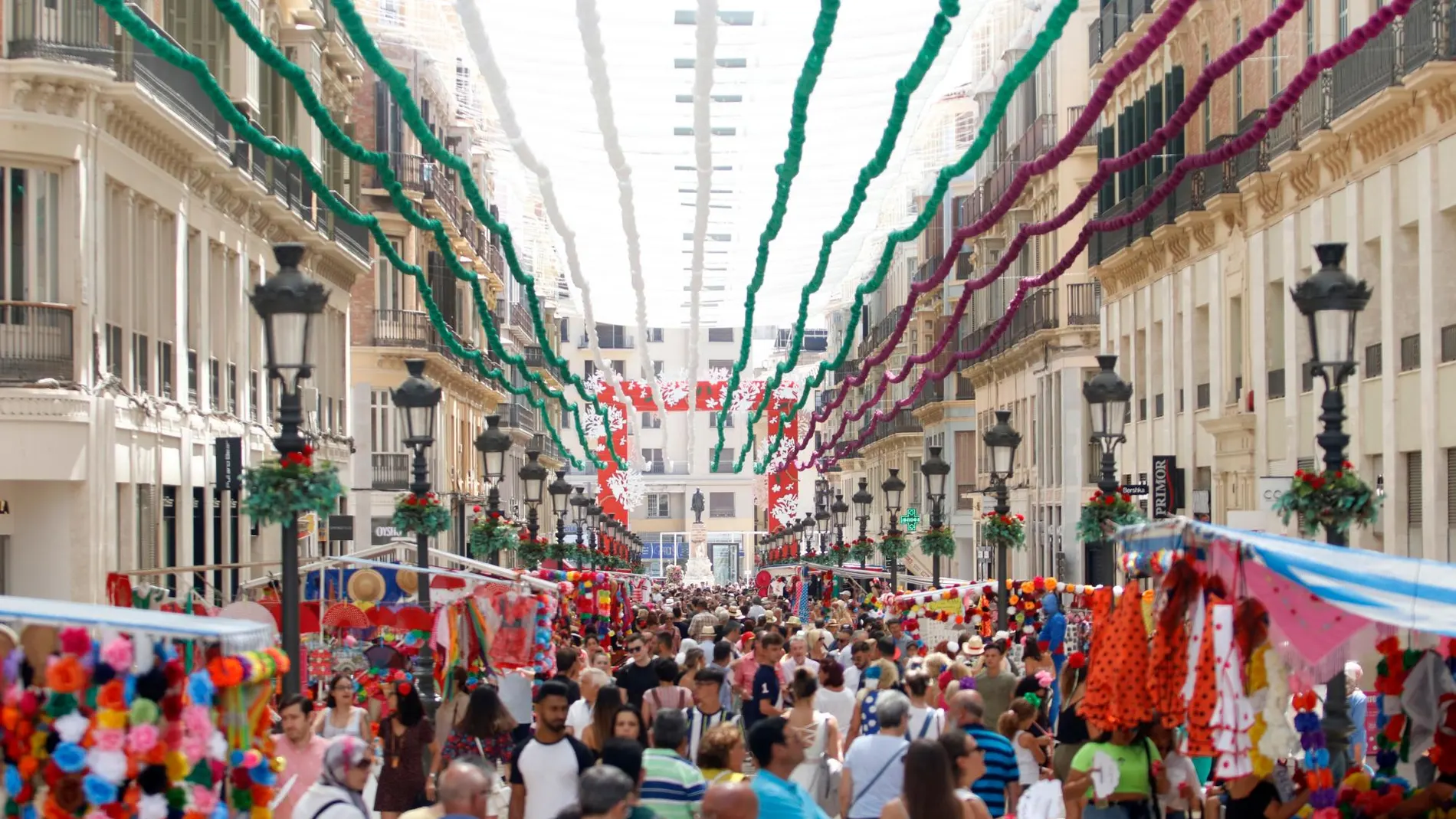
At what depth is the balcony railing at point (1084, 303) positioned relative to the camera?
159ft

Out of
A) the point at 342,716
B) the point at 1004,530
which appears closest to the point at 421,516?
the point at 342,716

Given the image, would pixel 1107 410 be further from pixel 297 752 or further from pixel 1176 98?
pixel 1176 98

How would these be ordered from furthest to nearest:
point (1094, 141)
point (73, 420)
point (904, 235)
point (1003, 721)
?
point (1094, 141), point (904, 235), point (73, 420), point (1003, 721)

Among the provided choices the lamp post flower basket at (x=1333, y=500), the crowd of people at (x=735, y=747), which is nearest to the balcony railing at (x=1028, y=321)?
the crowd of people at (x=735, y=747)

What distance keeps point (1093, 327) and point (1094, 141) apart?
4119 millimetres

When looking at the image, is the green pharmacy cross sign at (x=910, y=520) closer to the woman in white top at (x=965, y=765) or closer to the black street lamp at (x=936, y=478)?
the black street lamp at (x=936, y=478)

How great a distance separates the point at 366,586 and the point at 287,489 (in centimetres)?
599

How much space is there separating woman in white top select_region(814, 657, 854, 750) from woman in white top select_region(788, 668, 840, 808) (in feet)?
5.95

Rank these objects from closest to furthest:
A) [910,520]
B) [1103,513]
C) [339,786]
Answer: [339,786], [1103,513], [910,520]

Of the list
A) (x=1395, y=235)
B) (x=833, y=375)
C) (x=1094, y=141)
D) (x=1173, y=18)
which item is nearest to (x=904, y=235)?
(x=1395, y=235)

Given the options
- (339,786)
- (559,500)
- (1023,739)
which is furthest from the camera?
(559,500)

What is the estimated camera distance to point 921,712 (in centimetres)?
1302

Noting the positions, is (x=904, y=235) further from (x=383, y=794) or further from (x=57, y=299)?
(x=383, y=794)

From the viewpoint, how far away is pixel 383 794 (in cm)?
1326
